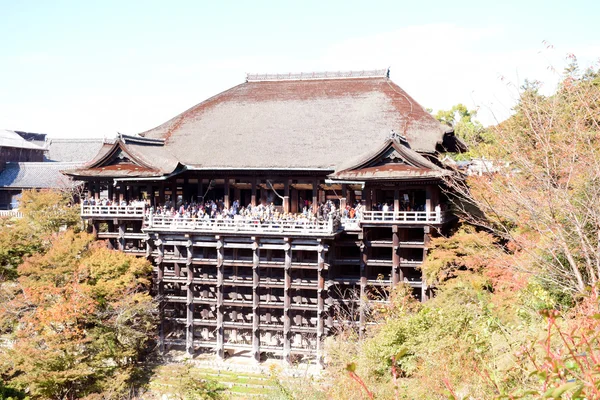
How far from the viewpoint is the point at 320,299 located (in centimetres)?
2709

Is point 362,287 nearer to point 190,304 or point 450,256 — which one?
point 450,256

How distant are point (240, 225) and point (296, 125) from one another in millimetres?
7659

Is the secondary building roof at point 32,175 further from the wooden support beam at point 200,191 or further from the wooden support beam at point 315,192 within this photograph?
the wooden support beam at point 315,192

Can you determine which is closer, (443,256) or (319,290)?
(443,256)

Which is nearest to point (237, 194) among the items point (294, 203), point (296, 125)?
point (294, 203)

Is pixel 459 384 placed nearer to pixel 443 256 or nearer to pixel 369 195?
pixel 443 256

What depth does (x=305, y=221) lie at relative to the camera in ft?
87.5

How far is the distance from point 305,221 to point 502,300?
10969 millimetres

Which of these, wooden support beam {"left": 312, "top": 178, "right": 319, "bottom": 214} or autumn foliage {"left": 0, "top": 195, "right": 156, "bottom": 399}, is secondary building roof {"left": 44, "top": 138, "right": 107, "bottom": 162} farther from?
A: wooden support beam {"left": 312, "top": 178, "right": 319, "bottom": 214}

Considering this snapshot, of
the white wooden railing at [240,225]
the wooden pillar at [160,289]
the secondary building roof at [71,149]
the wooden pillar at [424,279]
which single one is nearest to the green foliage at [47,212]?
the white wooden railing at [240,225]

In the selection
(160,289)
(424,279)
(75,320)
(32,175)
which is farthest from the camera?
(32,175)

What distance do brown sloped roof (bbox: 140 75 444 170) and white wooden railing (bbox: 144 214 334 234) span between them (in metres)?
3.33

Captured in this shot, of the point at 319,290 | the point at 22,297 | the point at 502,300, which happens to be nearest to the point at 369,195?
the point at 319,290

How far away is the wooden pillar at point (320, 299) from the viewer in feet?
87.5
